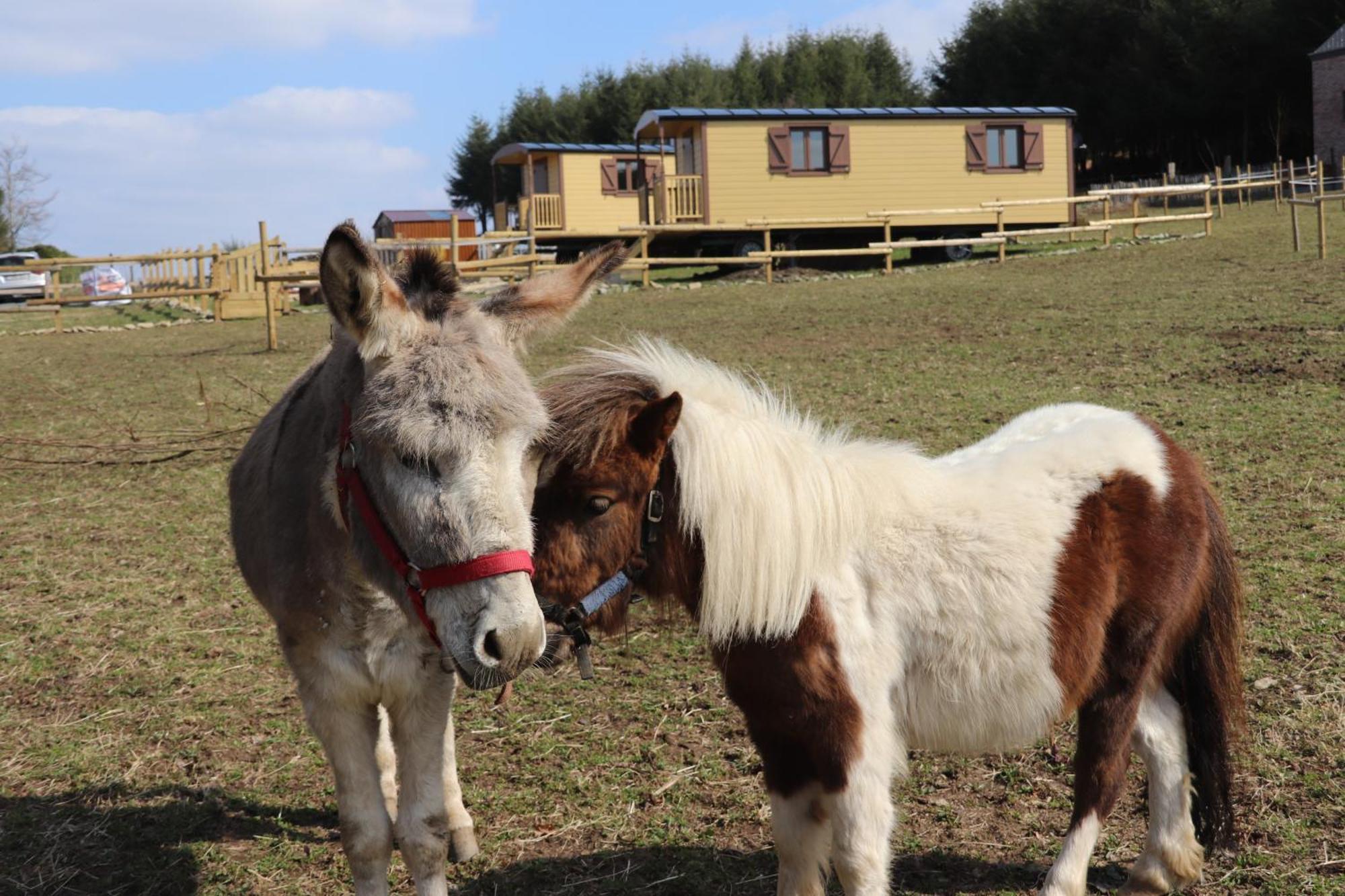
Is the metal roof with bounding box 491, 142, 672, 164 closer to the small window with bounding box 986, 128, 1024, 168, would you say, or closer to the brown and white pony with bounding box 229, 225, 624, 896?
the small window with bounding box 986, 128, 1024, 168

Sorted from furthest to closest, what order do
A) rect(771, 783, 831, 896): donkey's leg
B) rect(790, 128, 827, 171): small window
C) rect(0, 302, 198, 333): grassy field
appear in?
rect(790, 128, 827, 171): small window < rect(0, 302, 198, 333): grassy field < rect(771, 783, 831, 896): donkey's leg

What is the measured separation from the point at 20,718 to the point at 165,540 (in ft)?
8.55

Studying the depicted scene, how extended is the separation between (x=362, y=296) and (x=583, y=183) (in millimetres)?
30964

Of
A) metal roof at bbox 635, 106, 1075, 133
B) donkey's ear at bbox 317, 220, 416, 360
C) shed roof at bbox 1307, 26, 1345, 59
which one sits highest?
shed roof at bbox 1307, 26, 1345, 59

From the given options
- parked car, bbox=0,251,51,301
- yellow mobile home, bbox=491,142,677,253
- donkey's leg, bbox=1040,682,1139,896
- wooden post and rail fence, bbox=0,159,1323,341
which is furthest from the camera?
yellow mobile home, bbox=491,142,677,253

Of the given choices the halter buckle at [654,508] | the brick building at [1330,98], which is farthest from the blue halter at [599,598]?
the brick building at [1330,98]

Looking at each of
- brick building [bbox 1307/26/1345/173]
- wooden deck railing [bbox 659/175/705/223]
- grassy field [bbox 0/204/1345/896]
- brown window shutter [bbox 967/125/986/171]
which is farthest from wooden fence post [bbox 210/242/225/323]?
brick building [bbox 1307/26/1345/173]

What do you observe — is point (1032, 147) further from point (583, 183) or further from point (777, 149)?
point (583, 183)

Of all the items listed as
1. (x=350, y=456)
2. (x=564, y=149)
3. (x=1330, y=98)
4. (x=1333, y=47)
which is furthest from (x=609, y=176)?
(x=350, y=456)

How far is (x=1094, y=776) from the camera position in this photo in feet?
10.3

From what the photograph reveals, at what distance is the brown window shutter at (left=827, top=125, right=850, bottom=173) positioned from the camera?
28.2 meters

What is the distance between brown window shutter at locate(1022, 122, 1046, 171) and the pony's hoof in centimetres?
2890

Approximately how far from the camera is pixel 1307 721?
4.02 m

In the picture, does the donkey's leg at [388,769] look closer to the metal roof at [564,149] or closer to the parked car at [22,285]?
the metal roof at [564,149]
